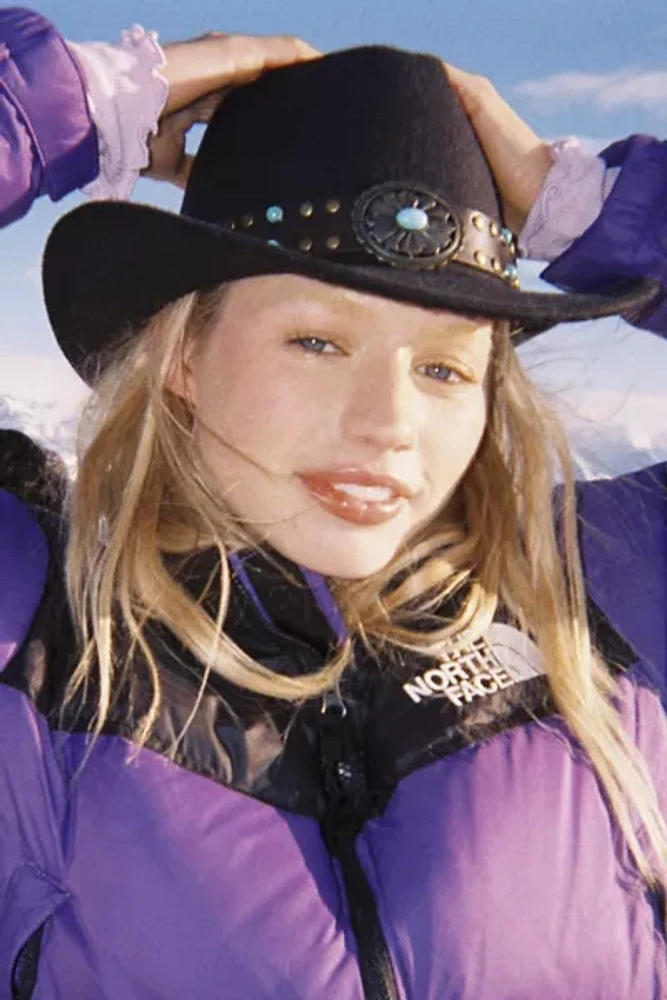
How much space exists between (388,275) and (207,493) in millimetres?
500

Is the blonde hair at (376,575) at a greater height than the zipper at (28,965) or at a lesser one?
greater

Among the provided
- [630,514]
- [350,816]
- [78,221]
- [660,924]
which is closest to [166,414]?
[78,221]

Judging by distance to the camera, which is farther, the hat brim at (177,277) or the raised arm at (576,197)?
the raised arm at (576,197)

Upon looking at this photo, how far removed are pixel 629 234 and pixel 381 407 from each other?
25.3 inches

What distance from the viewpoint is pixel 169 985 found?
5.20 feet

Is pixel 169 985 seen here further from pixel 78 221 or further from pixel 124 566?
pixel 78 221

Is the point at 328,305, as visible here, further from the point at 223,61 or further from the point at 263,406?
the point at 223,61

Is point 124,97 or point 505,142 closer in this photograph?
point 124,97

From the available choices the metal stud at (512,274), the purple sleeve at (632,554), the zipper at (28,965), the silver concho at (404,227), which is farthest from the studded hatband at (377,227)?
the zipper at (28,965)

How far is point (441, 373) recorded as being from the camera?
1.87 meters

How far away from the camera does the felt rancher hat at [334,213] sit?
1.70 m

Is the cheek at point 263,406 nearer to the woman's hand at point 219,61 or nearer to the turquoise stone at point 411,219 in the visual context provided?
the turquoise stone at point 411,219

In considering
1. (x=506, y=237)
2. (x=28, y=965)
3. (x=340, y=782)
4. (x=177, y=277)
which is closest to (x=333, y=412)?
(x=177, y=277)

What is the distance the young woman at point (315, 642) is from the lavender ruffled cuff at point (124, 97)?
4.3 inches
